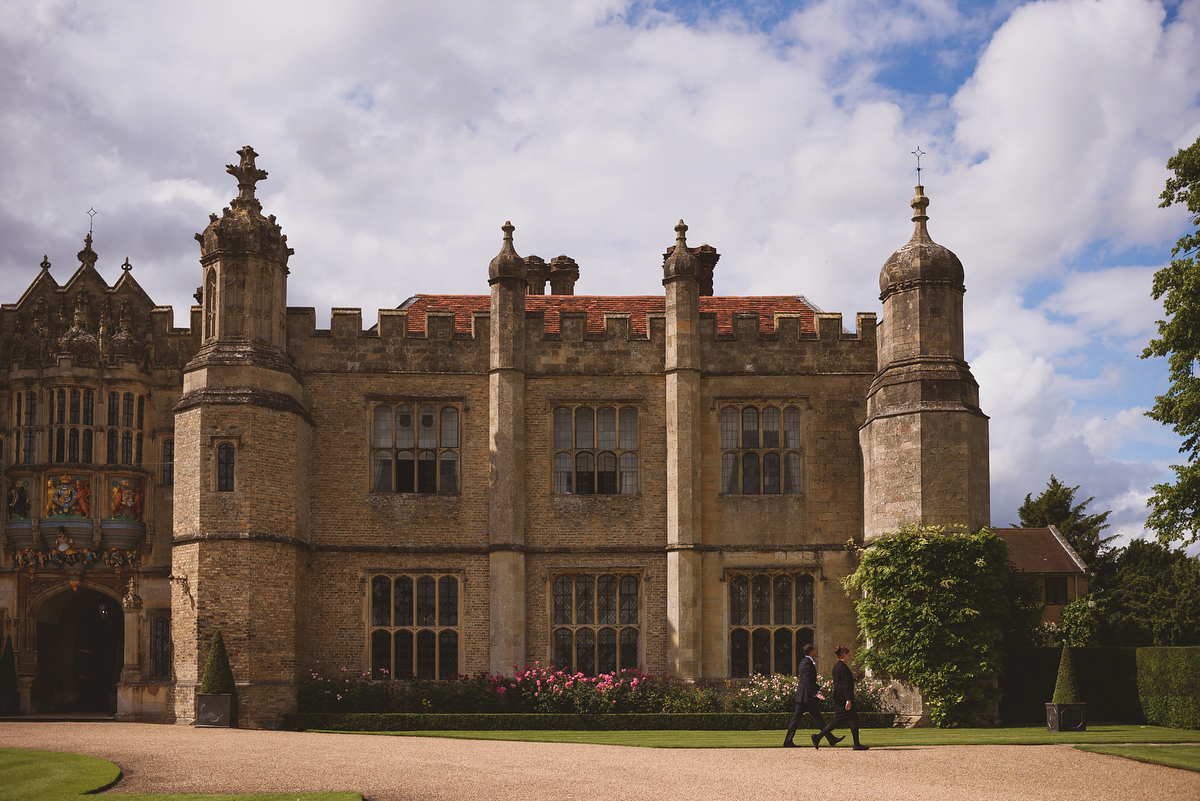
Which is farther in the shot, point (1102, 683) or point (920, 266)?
point (920, 266)

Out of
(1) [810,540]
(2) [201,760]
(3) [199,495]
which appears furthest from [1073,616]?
(2) [201,760]

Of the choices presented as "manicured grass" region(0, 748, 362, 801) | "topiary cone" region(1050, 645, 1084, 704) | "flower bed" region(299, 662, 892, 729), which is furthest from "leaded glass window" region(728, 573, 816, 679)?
"manicured grass" region(0, 748, 362, 801)

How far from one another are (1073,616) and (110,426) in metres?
24.6

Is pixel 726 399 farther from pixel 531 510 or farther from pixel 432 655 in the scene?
pixel 432 655

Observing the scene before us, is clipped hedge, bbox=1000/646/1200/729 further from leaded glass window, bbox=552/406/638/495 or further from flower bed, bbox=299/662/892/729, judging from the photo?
leaded glass window, bbox=552/406/638/495

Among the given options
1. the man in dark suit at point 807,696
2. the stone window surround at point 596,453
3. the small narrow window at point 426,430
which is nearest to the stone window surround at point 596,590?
the stone window surround at point 596,453

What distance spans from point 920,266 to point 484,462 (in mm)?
8843

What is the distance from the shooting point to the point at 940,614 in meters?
20.3

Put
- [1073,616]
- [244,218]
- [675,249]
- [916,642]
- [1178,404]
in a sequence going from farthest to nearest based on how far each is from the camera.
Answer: [1073,616], [675,249], [244,218], [916,642], [1178,404]

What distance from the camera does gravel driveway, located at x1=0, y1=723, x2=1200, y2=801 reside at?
37.0 ft

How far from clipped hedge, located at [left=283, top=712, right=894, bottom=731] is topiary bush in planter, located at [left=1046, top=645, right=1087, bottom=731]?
304 centimetres

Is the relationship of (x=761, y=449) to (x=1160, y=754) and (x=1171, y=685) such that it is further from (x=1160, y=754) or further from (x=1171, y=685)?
(x=1160, y=754)

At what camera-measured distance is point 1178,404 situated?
60.1 feet

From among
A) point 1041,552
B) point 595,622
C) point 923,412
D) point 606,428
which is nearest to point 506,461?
point 606,428
